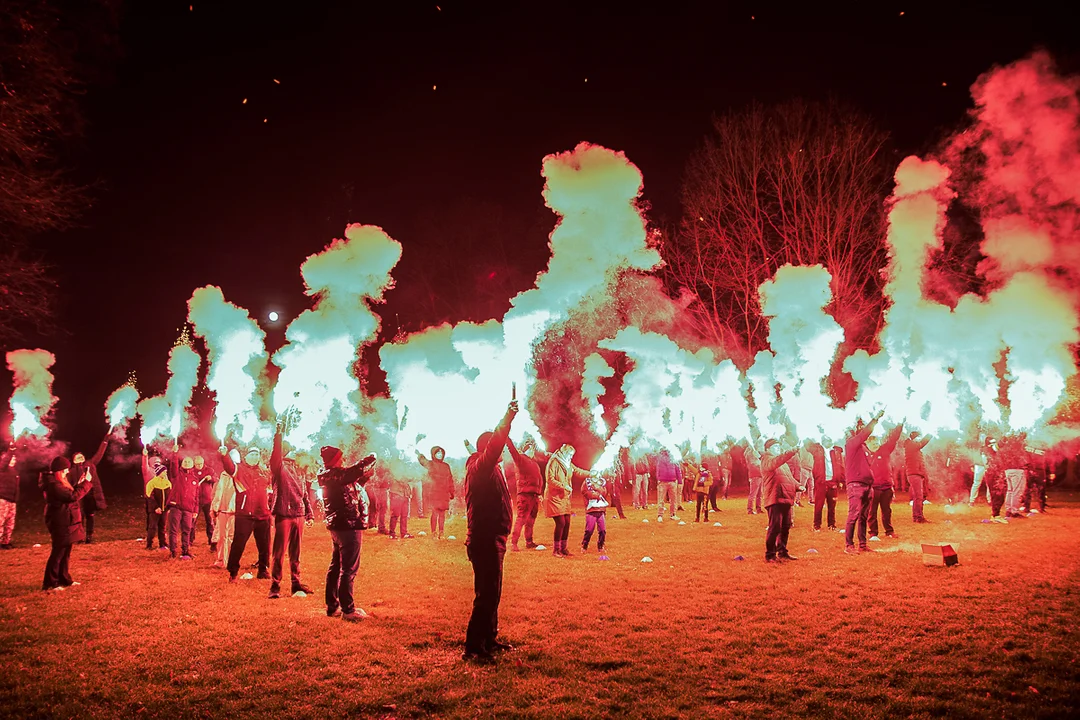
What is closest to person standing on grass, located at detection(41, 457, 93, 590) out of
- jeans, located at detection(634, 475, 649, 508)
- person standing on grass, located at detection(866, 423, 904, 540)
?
person standing on grass, located at detection(866, 423, 904, 540)

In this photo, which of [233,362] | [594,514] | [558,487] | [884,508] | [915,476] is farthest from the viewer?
[233,362]

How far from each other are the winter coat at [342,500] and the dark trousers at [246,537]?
9.71 ft

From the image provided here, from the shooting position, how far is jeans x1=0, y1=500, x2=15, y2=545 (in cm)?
1473

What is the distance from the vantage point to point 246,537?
10.8m

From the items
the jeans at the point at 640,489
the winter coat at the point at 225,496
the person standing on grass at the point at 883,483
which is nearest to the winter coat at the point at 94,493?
the winter coat at the point at 225,496

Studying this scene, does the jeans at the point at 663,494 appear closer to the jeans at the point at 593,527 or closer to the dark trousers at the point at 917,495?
the dark trousers at the point at 917,495

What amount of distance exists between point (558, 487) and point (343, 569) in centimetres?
551

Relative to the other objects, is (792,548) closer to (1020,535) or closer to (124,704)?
(1020,535)

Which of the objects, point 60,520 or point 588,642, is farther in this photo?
point 60,520

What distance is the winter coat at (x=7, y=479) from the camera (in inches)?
564

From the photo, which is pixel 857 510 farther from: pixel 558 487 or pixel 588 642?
pixel 588 642

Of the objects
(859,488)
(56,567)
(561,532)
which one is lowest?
(56,567)

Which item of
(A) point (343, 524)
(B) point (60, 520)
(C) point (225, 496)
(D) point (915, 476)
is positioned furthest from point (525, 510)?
(D) point (915, 476)

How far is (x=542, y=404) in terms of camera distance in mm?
37594
